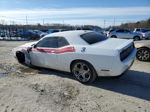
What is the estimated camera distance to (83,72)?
4.39m

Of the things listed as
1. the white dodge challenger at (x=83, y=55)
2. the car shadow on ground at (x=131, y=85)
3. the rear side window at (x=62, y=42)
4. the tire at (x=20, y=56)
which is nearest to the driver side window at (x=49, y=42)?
the white dodge challenger at (x=83, y=55)

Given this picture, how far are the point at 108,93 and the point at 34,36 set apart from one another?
69.5 feet

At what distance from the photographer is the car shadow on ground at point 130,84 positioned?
3.84m

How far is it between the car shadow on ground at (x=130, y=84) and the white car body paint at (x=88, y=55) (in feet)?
1.62

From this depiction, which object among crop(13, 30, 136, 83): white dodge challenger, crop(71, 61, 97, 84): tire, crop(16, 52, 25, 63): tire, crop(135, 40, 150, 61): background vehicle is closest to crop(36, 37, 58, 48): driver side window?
crop(13, 30, 136, 83): white dodge challenger

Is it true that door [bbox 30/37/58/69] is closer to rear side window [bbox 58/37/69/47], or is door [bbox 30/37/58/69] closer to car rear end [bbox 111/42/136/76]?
rear side window [bbox 58/37/69/47]

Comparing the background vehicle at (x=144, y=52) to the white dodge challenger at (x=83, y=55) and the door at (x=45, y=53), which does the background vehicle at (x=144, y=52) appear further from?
the door at (x=45, y=53)

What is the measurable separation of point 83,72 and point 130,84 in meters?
1.43

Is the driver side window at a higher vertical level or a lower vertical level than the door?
higher

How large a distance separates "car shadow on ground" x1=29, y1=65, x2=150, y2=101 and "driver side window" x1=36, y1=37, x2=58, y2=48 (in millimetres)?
1078

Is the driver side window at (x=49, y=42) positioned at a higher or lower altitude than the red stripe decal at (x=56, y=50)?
higher

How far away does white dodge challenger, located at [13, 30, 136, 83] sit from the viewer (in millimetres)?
3827

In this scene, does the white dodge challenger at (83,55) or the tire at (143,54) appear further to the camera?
the tire at (143,54)

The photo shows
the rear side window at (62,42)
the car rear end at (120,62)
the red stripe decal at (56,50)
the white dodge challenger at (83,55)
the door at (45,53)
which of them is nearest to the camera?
the car rear end at (120,62)
